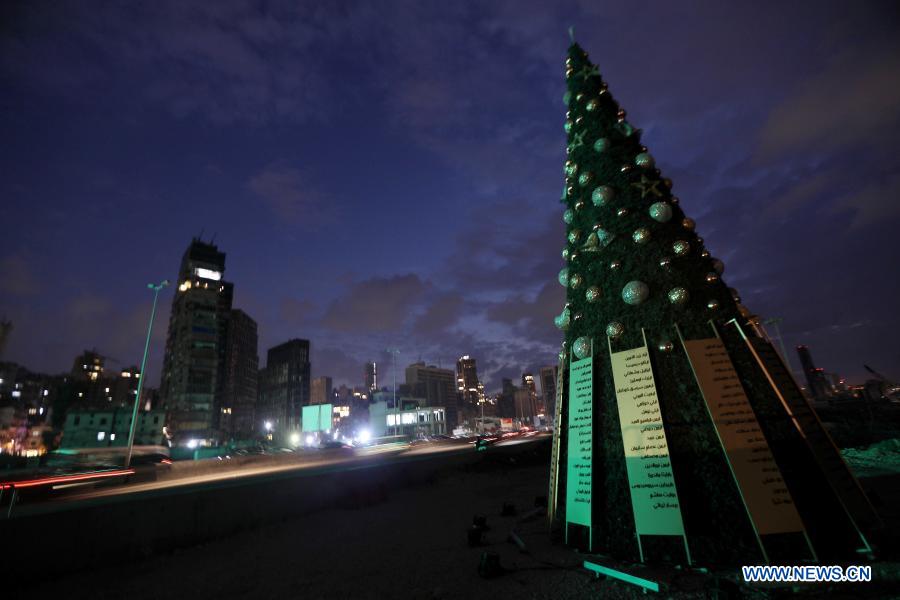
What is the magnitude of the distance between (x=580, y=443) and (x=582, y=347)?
1383mm

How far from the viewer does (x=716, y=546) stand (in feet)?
12.8

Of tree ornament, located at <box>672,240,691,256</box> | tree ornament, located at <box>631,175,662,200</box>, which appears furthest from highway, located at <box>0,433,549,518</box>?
tree ornament, located at <box>631,175,662,200</box>

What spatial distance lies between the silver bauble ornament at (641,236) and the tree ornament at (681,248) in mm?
376

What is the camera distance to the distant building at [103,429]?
6119 centimetres

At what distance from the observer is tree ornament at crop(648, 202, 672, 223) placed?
546 cm

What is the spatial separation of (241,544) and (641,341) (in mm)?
7855

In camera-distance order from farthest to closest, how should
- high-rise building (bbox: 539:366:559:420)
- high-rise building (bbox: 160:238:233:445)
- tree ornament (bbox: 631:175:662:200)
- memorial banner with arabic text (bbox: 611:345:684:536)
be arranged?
high-rise building (bbox: 539:366:559:420) < high-rise building (bbox: 160:238:233:445) < tree ornament (bbox: 631:175:662:200) < memorial banner with arabic text (bbox: 611:345:684:536)

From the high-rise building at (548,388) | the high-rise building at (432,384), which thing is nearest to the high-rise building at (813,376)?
the high-rise building at (548,388)

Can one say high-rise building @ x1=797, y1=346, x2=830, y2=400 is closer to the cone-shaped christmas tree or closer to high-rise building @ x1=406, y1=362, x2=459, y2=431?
high-rise building @ x1=406, y1=362, x2=459, y2=431

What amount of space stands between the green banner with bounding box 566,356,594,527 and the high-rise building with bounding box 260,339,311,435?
532 ft

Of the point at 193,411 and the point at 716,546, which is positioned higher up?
the point at 193,411

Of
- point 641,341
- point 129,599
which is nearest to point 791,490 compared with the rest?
point 641,341

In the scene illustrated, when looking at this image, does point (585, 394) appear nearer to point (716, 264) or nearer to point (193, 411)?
point (716, 264)

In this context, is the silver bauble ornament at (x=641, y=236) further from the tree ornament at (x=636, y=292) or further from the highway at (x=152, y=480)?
the highway at (x=152, y=480)
